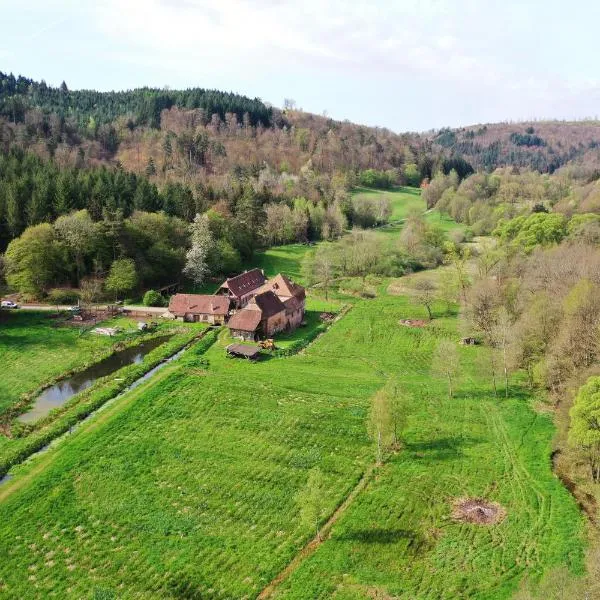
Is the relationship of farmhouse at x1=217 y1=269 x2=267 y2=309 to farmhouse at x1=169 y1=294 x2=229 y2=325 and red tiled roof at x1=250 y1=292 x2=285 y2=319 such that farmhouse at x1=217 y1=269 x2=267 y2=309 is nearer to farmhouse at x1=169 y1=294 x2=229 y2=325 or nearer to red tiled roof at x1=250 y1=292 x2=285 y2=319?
farmhouse at x1=169 y1=294 x2=229 y2=325

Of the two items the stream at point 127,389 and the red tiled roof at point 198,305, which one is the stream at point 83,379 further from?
the red tiled roof at point 198,305

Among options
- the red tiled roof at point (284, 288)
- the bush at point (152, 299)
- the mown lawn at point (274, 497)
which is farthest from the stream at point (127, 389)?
the bush at point (152, 299)

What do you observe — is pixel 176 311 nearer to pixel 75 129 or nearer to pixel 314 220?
pixel 314 220

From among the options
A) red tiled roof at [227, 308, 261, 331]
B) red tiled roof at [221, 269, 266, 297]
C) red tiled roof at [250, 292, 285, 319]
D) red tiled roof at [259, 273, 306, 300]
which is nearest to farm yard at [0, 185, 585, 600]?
red tiled roof at [227, 308, 261, 331]

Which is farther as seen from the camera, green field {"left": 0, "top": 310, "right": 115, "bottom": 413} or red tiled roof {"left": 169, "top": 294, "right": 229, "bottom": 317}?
red tiled roof {"left": 169, "top": 294, "right": 229, "bottom": 317}

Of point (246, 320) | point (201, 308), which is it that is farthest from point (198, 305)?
point (246, 320)
